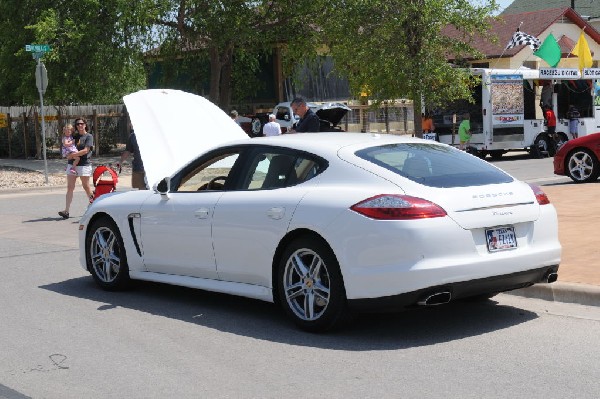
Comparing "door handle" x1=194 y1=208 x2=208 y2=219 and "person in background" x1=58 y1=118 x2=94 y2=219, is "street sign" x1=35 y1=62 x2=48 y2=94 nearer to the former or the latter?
"person in background" x1=58 y1=118 x2=94 y2=219

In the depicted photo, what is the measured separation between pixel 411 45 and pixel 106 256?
1571cm

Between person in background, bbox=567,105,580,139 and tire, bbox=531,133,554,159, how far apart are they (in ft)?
3.46

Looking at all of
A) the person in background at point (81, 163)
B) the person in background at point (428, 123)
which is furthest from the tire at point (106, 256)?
the person in background at point (428, 123)

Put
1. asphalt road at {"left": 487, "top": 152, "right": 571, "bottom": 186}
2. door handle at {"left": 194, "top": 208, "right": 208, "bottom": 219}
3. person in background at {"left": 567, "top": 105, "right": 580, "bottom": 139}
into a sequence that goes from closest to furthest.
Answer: door handle at {"left": 194, "top": 208, "right": 208, "bottom": 219}
asphalt road at {"left": 487, "top": 152, "right": 571, "bottom": 186}
person in background at {"left": 567, "top": 105, "right": 580, "bottom": 139}

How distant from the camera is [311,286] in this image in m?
7.27

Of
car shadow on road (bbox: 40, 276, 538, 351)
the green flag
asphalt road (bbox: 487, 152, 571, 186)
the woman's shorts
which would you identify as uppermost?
the green flag

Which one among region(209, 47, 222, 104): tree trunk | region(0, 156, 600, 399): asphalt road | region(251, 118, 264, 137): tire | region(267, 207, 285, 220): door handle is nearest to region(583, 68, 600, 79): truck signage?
region(251, 118, 264, 137): tire

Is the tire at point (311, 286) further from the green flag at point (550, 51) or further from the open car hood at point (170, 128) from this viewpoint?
the green flag at point (550, 51)

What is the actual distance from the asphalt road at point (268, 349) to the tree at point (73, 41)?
22.6 metres

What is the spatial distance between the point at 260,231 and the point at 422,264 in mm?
1454

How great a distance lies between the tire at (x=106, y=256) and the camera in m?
9.27

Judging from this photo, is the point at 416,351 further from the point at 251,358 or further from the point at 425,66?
the point at 425,66

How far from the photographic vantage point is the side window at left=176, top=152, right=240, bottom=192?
8.40m

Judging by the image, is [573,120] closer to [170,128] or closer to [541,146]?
[541,146]
